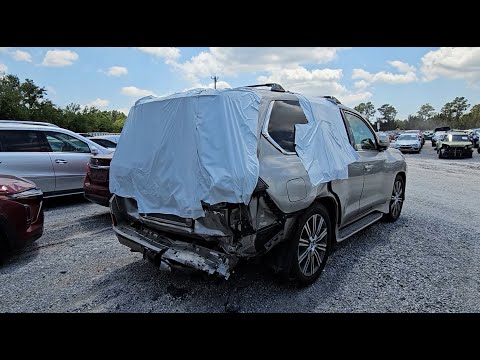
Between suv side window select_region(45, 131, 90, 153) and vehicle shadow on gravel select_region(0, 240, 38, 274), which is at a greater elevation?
suv side window select_region(45, 131, 90, 153)

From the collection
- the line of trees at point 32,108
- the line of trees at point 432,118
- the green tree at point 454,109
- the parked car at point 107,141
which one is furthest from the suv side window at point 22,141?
the green tree at point 454,109

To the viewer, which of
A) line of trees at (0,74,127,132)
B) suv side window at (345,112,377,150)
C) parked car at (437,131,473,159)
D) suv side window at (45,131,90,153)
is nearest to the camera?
suv side window at (345,112,377,150)

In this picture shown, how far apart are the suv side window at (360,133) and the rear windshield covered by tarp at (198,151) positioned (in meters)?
0.87

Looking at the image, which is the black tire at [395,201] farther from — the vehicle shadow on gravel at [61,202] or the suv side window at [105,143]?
the suv side window at [105,143]

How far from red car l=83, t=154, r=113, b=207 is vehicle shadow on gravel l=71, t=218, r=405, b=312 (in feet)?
6.32

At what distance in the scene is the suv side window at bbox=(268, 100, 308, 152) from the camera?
10.4ft

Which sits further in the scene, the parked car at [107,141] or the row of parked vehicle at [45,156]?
the parked car at [107,141]

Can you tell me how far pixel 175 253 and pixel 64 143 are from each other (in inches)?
217

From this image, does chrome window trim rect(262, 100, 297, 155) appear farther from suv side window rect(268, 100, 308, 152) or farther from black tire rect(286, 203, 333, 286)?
black tire rect(286, 203, 333, 286)

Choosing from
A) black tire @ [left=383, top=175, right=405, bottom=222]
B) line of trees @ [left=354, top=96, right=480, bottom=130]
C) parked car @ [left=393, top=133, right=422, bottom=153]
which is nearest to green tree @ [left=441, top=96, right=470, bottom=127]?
line of trees @ [left=354, top=96, right=480, bottom=130]

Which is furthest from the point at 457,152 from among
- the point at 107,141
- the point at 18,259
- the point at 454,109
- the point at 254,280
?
the point at 454,109

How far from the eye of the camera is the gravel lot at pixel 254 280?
3.15 meters

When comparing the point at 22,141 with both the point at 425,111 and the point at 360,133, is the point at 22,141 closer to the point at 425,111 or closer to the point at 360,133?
the point at 360,133
